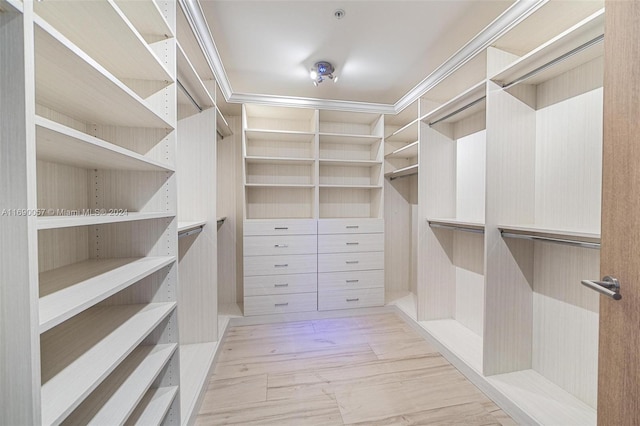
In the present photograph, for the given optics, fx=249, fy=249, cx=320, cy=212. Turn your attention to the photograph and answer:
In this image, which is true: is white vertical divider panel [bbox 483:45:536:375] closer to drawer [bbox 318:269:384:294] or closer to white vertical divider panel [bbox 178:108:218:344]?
drawer [bbox 318:269:384:294]

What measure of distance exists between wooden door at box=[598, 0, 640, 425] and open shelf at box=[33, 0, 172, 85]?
1.56m

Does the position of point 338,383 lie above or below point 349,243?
below

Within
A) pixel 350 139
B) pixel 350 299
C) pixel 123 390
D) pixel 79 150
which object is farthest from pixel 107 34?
pixel 350 299

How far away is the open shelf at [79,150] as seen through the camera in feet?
2.01

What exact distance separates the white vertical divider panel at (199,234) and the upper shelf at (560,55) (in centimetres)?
212

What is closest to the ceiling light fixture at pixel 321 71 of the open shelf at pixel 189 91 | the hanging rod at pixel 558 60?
the open shelf at pixel 189 91

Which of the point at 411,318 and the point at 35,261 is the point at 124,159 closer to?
the point at 35,261

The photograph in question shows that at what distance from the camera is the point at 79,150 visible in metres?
0.81

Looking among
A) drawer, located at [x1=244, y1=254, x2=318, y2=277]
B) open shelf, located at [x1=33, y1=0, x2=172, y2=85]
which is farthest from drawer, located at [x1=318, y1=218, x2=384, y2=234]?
open shelf, located at [x1=33, y1=0, x2=172, y2=85]

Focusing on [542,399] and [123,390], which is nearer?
[123,390]

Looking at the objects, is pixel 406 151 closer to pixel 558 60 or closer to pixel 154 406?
pixel 558 60

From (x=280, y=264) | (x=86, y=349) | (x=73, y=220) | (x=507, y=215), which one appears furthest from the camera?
(x=280, y=264)

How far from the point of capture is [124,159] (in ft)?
3.11

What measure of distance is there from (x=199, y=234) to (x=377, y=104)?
2.22 metres
